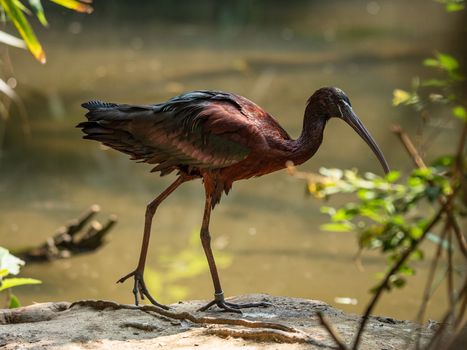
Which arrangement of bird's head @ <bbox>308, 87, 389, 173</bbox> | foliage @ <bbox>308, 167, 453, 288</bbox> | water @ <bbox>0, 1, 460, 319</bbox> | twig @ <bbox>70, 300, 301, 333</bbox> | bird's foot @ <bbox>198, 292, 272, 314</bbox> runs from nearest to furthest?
foliage @ <bbox>308, 167, 453, 288</bbox> → twig @ <bbox>70, 300, 301, 333</bbox> → bird's foot @ <bbox>198, 292, 272, 314</bbox> → bird's head @ <bbox>308, 87, 389, 173</bbox> → water @ <bbox>0, 1, 460, 319</bbox>

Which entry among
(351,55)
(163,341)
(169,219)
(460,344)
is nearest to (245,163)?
(163,341)

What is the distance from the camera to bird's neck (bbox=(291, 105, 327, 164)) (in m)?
5.05

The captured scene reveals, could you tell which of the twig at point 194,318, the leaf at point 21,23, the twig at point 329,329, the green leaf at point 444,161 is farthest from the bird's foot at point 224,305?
Answer: the twig at point 329,329

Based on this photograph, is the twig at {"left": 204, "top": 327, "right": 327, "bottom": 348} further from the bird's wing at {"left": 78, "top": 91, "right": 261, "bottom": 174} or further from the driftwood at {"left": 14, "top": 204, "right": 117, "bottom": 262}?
the driftwood at {"left": 14, "top": 204, "right": 117, "bottom": 262}

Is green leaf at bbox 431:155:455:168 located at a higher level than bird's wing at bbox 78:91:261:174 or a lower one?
lower

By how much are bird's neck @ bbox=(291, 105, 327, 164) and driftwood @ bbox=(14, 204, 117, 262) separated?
3.56 meters

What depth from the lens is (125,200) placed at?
9.78 m

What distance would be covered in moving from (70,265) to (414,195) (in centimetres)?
509

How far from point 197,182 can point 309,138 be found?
570 cm

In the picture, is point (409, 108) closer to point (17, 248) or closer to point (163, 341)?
point (17, 248)

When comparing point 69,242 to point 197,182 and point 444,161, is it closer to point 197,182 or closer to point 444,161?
point 197,182

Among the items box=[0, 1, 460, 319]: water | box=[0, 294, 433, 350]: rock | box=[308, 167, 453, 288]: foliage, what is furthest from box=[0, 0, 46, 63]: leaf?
box=[0, 1, 460, 319]: water

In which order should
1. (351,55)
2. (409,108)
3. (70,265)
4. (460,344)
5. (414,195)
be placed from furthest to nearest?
(351,55) < (409,108) < (70,265) < (414,195) < (460,344)

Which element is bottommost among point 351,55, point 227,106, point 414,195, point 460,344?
point 460,344
